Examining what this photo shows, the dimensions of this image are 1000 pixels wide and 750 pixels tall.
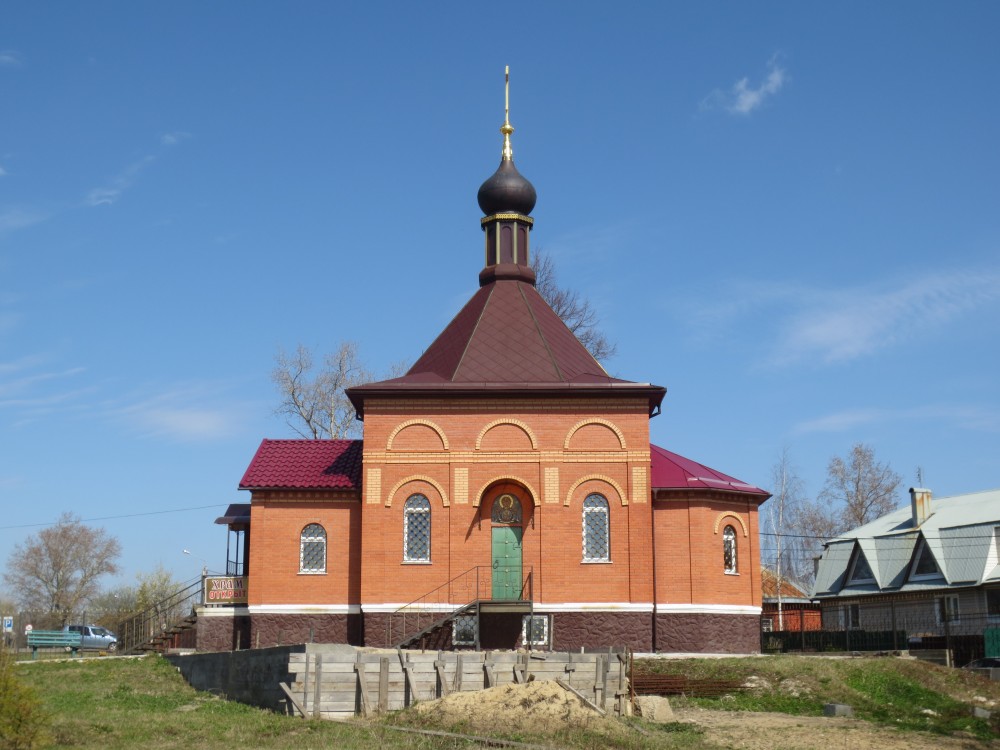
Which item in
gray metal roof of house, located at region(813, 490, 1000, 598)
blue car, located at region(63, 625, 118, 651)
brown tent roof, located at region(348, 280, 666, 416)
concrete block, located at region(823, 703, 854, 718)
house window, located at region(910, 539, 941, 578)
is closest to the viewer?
concrete block, located at region(823, 703, 854, 718)

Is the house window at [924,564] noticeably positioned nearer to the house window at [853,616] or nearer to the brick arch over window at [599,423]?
the house window at [853,616]

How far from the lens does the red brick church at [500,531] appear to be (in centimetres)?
2409

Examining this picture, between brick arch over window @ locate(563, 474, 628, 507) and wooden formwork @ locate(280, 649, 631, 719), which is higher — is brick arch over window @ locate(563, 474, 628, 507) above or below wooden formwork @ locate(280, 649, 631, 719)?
above

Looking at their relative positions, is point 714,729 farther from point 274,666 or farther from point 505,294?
point 505,294

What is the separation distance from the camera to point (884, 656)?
971 inches

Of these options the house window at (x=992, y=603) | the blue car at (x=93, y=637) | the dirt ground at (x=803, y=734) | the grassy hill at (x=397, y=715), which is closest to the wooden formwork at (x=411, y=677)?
the grassy hill at (x=397, y=715)

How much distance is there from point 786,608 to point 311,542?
969 inches

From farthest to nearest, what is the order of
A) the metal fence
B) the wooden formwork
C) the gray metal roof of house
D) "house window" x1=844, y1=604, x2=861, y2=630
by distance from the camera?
"house window" x1=844, y1=604, x2=861, y2=630
the gray metal roof of house
the metal fence
the wooden formwork

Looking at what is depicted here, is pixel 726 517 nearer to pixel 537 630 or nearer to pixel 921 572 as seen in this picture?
pixel 537 630

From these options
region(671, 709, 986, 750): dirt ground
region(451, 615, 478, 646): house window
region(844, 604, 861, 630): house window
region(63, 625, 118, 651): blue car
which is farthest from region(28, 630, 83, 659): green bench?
region(671, 709, 986, 750): dirt ground

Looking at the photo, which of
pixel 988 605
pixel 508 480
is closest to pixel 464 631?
pixel 508 480

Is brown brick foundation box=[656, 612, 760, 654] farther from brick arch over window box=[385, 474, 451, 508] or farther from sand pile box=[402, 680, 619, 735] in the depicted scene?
sand pile box=[402, 680, 619, 735]

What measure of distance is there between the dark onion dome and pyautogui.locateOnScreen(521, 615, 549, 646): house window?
33.5 feet

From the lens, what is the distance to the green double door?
2419 cm
